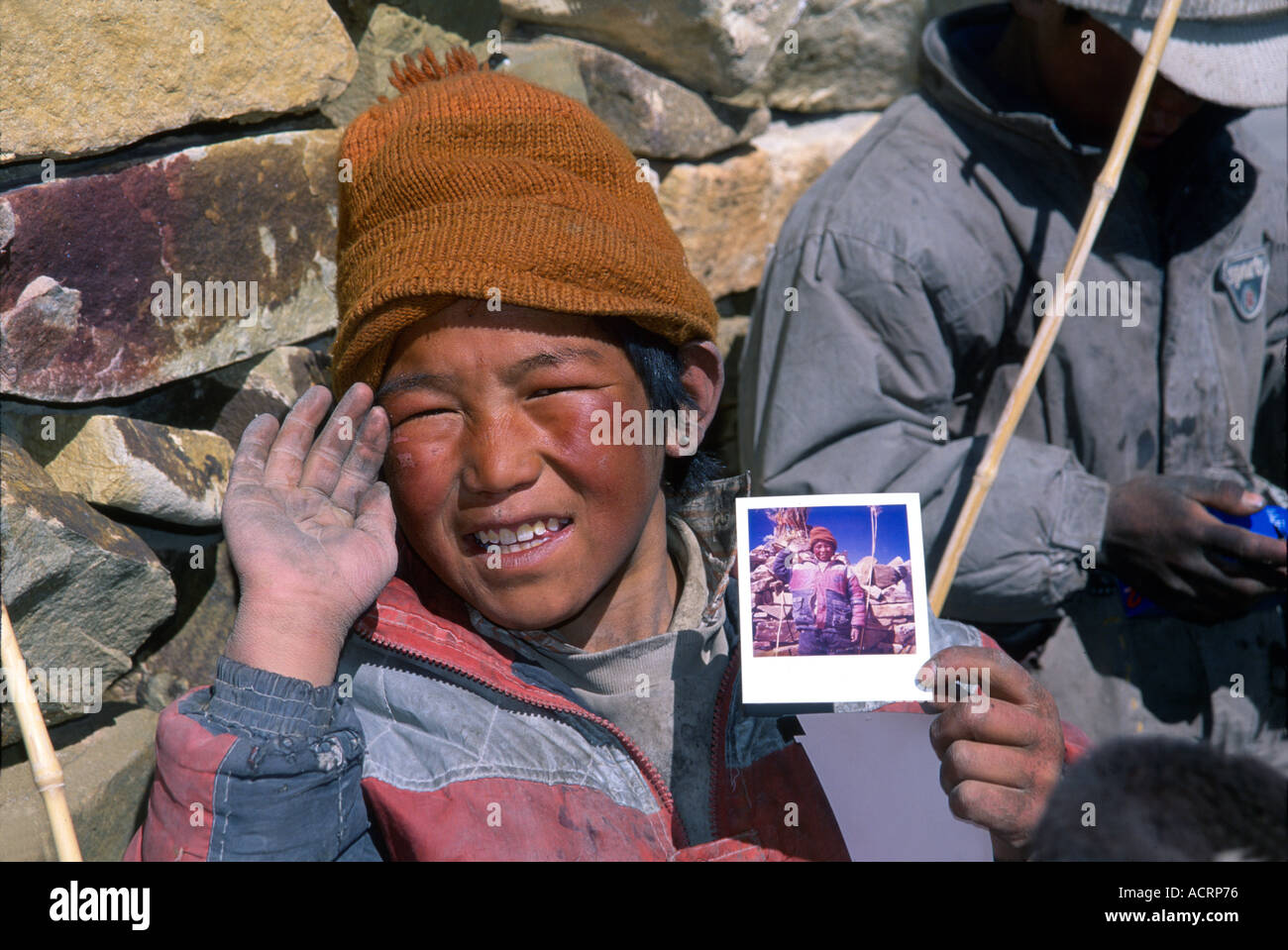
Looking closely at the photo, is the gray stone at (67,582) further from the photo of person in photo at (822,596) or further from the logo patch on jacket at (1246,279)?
the logo patch on jacket at (1246,279)

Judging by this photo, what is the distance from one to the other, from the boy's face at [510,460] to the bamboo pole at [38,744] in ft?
1.77

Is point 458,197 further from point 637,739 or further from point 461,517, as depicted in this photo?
point 637,739

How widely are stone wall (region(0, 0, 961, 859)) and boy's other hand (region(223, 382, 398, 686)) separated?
0.43 metres

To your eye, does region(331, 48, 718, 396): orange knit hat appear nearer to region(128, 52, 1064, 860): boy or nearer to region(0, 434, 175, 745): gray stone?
region(128, 52, 1064, 860): boy

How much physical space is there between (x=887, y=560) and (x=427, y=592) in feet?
2.30

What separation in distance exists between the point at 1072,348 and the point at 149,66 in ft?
6.05

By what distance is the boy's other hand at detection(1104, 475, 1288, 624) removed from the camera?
234 centimetres

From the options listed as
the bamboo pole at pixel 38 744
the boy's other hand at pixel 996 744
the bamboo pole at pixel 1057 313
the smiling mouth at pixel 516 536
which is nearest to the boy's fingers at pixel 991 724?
the boy's other hand at pixel 996 744

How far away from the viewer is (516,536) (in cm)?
171

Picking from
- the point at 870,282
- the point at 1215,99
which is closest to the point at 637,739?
the point at 870,282

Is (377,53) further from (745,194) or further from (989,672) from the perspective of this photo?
(989,672)

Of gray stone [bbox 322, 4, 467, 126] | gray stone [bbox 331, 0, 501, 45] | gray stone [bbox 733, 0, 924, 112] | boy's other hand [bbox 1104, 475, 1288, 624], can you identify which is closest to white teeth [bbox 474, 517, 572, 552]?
gray stone [bbox 322, 4, 467, 126]

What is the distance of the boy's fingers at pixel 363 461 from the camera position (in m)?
1.71

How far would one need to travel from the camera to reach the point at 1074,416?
2.56 metres
